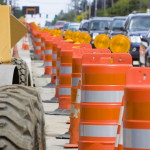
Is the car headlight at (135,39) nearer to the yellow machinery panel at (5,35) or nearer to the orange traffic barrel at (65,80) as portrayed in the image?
the orange traffic barrel at (65,80)

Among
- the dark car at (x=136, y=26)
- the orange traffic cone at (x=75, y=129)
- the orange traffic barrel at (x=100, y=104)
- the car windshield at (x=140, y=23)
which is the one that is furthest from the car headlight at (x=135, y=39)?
the orange traffic barrel at (x=100, y=104)

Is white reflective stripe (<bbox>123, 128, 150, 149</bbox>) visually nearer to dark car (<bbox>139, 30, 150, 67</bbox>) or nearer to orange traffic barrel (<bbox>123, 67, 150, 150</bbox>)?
orange traffic barrel (<bbox>123, 67, 150, 150</bbox>)

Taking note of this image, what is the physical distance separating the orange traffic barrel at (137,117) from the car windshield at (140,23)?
18348 mm

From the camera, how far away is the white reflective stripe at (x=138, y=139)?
10.9 feet

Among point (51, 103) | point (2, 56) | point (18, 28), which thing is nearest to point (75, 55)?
point (18, 28)

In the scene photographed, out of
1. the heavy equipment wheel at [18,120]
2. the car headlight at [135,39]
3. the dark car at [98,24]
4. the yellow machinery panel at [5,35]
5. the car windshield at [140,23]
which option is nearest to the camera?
the heavy equipment wheel at [18,120]

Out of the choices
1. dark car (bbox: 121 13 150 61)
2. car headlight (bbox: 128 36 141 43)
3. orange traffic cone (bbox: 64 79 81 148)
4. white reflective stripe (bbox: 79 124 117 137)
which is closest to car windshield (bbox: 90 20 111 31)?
dark car (bbox: 121 13 150 61)

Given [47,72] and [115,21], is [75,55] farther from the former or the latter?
[115,21]

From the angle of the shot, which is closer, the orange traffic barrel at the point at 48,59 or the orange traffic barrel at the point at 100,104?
the orange traffic barrel at the point at 100,104

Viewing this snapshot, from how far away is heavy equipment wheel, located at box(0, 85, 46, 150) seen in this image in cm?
322

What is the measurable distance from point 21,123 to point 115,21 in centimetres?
2659

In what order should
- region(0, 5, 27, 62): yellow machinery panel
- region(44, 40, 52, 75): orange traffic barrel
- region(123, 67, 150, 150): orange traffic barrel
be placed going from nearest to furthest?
region(123, 67, 150, 150): orange traffic barrel < region(0, 5, 27, 62): yellow machinery panel < region(44, 40, 52, 75): orange traffic barrel

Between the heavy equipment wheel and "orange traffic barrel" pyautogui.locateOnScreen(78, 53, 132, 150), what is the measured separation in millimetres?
1212

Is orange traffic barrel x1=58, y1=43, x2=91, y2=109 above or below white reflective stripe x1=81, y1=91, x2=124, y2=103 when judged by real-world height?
below
